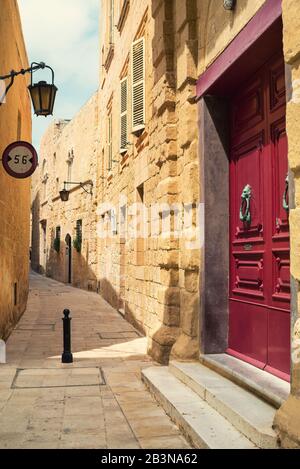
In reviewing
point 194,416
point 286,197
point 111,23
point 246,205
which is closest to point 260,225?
point 246,205

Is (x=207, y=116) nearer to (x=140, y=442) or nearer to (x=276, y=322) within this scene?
(x=276, y=322)

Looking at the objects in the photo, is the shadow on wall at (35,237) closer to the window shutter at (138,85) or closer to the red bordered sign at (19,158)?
the window shutter at (138,85)

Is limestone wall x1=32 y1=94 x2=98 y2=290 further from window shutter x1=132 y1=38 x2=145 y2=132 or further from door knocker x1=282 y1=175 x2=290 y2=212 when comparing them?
door knocker x1=282 y1=175 x2=290 y2=212

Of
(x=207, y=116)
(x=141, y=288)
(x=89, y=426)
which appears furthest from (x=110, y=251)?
(x=89, y=426)

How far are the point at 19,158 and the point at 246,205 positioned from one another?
380 cm

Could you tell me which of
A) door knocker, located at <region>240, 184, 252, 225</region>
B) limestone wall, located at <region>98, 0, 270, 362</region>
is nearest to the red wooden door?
door knocker, located at <region>240, 184, 252, 225</region>

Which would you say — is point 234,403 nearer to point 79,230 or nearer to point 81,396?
point 81,396

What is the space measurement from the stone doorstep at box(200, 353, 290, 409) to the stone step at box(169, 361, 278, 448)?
0.04m

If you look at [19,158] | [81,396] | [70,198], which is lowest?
[81,396]

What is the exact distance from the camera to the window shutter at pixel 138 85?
8469mm

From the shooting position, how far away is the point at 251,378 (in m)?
3.72

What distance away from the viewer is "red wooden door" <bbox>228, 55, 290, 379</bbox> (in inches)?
145

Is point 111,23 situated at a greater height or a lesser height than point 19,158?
greater
